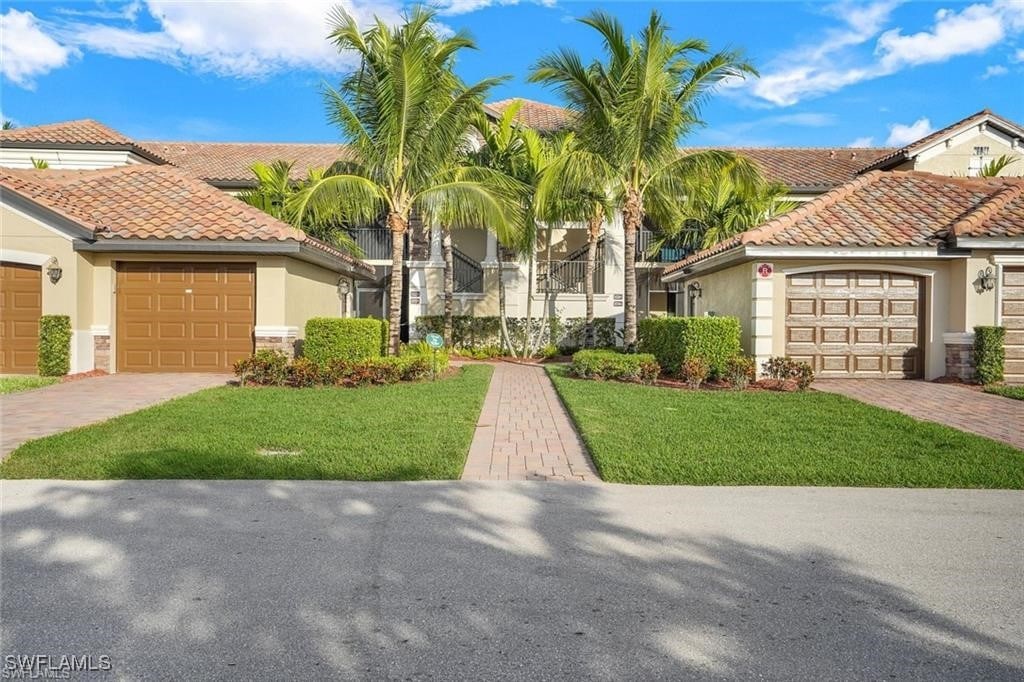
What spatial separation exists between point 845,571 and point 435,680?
2.72m

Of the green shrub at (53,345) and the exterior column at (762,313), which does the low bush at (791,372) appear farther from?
the green shrub at (53,345)

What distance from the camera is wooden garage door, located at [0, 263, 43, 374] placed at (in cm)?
1434

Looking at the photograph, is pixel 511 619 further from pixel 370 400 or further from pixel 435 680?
pixel 370 400

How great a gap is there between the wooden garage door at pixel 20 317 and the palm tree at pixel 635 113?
11.5m

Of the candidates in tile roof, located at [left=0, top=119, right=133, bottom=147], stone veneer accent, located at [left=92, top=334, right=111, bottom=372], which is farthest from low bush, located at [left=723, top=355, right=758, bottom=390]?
tile roof, located at [left=0, top=119, right=133, bottom=147]

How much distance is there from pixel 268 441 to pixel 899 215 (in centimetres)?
1425

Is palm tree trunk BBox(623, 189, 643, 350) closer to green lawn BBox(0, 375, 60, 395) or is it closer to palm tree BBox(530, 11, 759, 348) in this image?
palm tree BBox(530, 11, 759, 348)

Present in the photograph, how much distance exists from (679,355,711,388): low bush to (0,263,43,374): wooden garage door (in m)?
13.6

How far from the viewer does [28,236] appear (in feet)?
46.6

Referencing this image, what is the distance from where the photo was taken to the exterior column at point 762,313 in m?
14.3

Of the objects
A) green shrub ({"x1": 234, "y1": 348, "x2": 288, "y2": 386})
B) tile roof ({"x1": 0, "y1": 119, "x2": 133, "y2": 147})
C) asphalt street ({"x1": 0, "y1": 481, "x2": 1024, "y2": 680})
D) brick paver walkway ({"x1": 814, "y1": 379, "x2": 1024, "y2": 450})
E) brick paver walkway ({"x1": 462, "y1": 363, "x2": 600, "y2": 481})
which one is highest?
tile roof ({"x1": 0, "y1": 119, "x2": 133, "y2": 147})

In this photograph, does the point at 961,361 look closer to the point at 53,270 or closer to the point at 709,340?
the point at 709,340

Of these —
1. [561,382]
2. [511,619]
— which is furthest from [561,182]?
[511,619]

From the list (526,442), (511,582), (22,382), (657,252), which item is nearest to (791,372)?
(526,442)
